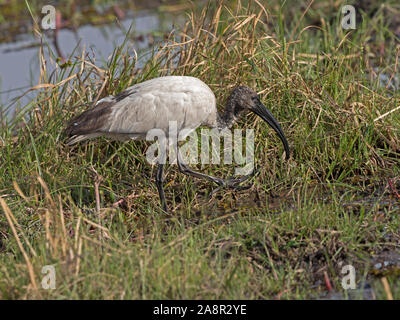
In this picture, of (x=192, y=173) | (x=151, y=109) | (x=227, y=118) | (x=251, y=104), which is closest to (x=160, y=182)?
(x=192, y=173)

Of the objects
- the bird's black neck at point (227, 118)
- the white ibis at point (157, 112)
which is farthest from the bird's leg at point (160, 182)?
the bird's black neck at point (227, 118)

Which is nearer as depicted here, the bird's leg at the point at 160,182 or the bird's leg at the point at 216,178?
the bird's leg at the point at 160,182

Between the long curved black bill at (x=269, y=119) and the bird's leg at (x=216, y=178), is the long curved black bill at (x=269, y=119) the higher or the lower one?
the higher one

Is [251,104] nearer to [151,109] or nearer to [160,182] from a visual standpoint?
[151,109]

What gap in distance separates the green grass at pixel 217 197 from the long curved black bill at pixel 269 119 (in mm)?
153

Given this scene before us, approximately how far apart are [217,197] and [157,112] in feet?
2.36

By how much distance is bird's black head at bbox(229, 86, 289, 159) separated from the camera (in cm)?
486

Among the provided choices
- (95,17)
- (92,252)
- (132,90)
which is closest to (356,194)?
(132,90)

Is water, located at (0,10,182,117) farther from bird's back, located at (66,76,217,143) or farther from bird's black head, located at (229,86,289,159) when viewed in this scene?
bird's black head, located at (229,86,289,159)

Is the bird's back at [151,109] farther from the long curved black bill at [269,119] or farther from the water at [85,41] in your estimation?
the water at [85,41]

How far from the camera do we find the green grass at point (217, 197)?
3262 millimetres

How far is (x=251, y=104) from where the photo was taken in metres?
4.90

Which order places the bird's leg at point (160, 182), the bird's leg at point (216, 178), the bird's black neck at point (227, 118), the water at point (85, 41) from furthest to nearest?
the water at point (85, 41) → the bird's black neck at point (227, 118) → the bird's leg at point (216, 178) → the bird's leg at point (160, 182)

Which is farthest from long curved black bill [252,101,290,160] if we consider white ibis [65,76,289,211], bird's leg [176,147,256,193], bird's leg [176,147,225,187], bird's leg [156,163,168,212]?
bird's leg [156,163,168,212]
